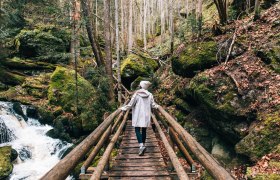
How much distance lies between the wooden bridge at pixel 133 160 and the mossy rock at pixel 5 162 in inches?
189

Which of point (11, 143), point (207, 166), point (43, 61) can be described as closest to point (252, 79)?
point (207, 166)

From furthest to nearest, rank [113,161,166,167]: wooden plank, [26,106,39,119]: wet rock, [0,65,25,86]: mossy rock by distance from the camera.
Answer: [0,65,25,86]: mossy rock < [26,106,39,119]: wet rock < [113,161,166,167]: wooden plank

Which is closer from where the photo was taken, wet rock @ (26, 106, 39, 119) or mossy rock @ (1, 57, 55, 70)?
wet rock @ (26, 106, 39, 119)

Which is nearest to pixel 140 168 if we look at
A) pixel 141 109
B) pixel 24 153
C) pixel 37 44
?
pixel 141 109

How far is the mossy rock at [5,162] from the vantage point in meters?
9.24

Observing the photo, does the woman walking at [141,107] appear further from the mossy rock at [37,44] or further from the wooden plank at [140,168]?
the mossy rock at [37,44]

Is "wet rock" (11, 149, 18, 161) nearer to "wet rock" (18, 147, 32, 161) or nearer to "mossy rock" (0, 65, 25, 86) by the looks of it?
"wet rock" (18, 147, 32, 161)

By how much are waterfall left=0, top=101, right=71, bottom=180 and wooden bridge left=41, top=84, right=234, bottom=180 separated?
15.1 ft

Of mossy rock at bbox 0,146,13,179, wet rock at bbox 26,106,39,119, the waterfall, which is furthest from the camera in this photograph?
wet rock at bbox 26,106,39,119

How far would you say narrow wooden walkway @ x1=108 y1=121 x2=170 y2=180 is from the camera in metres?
5.09

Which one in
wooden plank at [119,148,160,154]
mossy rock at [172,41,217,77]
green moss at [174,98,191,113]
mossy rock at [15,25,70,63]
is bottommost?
wooden plank at [119,148,160,154]

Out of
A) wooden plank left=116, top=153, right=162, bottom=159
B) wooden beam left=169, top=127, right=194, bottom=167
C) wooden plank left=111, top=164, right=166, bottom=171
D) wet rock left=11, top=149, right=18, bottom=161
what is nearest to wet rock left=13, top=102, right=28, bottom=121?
wet rock left=11, top=149, right=18, bottom=161

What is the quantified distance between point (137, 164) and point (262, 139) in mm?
3147

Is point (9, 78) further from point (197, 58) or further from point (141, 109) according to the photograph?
point (141, 109)
